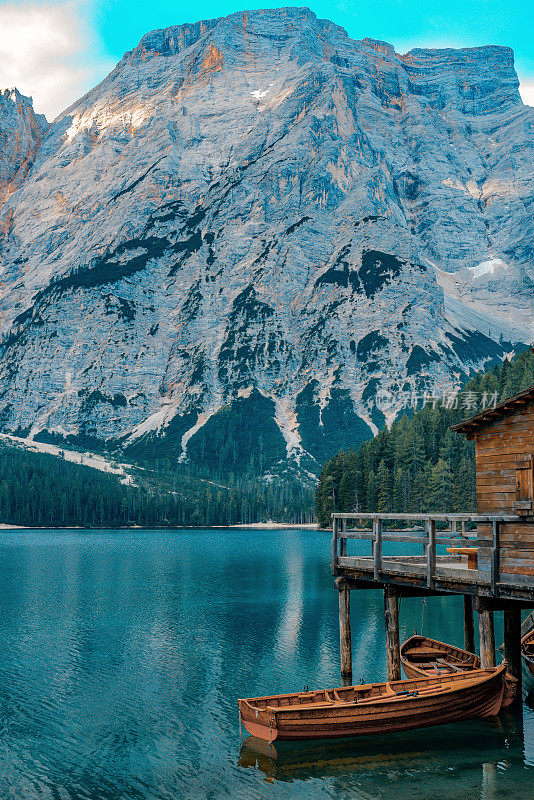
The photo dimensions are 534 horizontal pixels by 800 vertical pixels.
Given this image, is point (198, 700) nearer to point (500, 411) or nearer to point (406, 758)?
point (406, 758)

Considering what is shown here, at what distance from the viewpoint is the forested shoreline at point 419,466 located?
157 m

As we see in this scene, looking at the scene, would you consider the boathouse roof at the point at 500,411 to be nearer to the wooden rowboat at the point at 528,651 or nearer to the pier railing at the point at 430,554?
the pier railing at the point at 430,554

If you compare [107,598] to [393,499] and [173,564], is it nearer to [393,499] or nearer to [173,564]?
[173,564]

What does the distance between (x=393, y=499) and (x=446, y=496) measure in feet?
51.2

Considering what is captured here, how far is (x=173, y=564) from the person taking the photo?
115m

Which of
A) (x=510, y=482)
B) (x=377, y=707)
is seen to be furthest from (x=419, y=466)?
(x=377, y=707)

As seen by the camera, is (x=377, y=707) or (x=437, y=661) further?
(x=437, y=661)

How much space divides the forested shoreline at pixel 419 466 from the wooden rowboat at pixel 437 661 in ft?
390

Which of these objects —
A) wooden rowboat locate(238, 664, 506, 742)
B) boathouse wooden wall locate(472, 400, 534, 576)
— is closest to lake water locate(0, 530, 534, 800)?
wooden rowboat locate(238, 664, 506, 742)

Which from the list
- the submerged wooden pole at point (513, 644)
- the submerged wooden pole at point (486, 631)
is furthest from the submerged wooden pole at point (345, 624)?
the submerged wooden pole at point (486, 631)

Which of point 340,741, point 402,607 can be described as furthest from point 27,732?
point 402,607

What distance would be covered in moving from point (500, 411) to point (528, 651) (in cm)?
1409

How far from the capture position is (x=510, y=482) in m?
28.7

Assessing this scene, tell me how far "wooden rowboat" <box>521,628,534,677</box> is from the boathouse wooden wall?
351 inches
